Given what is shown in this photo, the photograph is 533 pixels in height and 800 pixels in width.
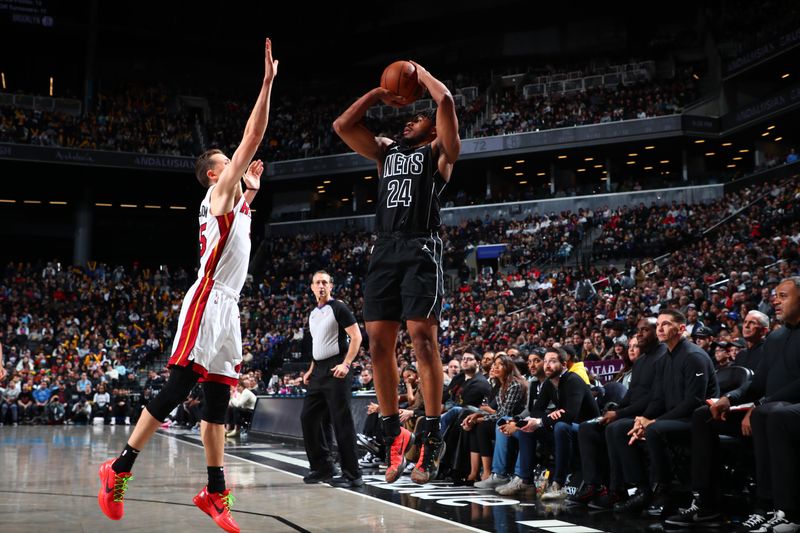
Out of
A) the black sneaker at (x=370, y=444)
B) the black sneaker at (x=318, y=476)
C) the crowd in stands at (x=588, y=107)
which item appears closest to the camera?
the black sneaker at (x=318, y=476)

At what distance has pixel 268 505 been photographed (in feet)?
19.6

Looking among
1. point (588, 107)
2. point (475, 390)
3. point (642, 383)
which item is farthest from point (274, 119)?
point (642, 383)

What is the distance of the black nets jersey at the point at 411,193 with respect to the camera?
4.44 m

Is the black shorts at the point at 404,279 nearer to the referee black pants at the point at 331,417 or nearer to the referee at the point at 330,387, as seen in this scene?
the referee at the point at 330,387

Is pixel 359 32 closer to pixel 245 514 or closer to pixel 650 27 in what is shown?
pixel 650 27

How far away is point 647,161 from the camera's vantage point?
33.1 metres

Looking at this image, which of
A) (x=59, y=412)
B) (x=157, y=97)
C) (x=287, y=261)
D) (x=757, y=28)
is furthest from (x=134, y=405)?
(x=757, y=28)

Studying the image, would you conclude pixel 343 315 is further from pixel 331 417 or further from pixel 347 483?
pixel 347 483

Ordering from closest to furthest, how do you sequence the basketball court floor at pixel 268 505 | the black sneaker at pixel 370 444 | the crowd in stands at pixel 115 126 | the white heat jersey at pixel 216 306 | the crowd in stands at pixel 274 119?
the white heat jersey at pixel 216 306 → the basketball court floor at pixel 268 505 → the black sneaker at pixel 370 444 → the crowd in stands at pixel 274 119 → the crowd in stands at pixel 115 126

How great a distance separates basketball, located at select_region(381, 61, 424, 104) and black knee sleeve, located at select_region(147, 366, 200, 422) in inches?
73.4

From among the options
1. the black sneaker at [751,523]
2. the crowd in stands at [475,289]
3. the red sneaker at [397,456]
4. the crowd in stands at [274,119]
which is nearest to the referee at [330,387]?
the red sneaker at [397,456]

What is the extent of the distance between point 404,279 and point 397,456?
1053 mm

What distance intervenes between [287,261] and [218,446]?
27976mm

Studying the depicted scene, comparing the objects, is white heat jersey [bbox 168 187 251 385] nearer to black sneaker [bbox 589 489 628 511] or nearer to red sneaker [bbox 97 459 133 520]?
red sneaker [bbox 97 459 133 520]
